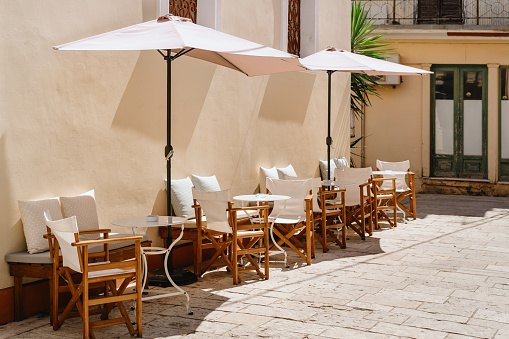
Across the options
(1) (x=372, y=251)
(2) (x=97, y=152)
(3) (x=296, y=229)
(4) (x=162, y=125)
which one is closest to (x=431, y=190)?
(1) (x=372, y=251)

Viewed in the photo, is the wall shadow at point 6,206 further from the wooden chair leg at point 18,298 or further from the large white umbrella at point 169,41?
the large white umbrella at point 169,41

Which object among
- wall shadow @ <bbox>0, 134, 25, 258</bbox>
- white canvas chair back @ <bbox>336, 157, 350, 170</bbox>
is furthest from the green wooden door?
wall shadow @ <bbox>0, 134, 25, 258</bbox>

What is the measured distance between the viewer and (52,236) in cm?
471

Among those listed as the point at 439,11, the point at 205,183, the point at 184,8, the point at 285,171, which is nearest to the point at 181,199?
the point at 205,183

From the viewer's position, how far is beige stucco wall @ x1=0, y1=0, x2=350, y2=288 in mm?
5016

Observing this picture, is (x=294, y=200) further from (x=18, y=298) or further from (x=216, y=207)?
(x=18, y=298)

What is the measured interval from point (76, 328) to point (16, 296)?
59cm

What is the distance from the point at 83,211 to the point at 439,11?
12.6m

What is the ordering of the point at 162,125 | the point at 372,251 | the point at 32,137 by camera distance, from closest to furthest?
the point at 32,137
the point at 162,125
the point at 372,251

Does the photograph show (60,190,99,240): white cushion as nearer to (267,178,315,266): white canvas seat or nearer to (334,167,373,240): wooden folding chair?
(267,178,315,266): white canvas seat

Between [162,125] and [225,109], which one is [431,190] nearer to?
[225,109]

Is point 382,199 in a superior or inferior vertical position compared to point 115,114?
inferior

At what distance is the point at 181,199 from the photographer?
22.2 feet

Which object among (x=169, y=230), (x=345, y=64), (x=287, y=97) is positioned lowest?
(x=169, y=230)
